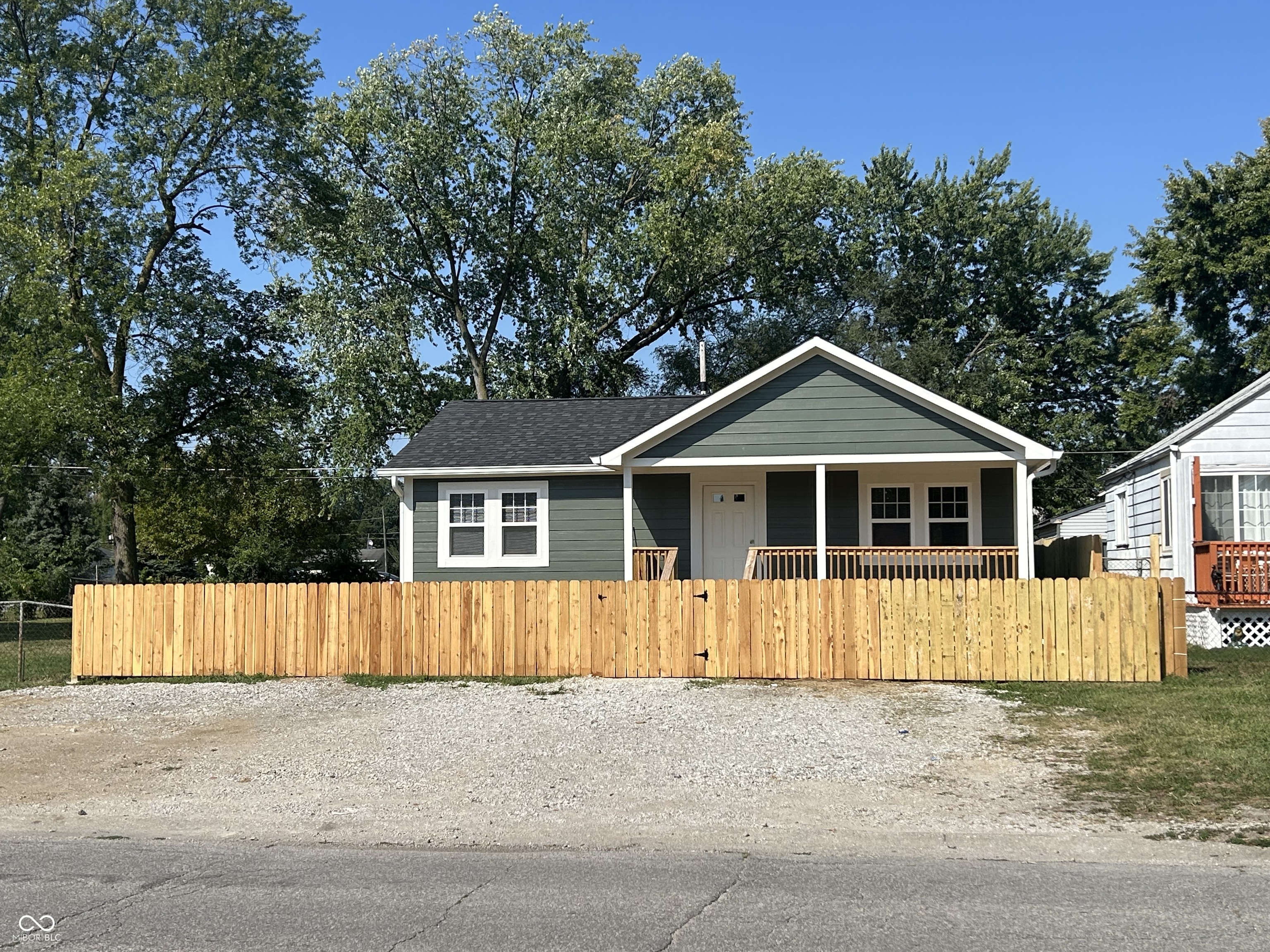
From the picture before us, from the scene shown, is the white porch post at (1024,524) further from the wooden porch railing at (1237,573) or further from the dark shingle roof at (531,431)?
the dark shingle roof at (531,431)

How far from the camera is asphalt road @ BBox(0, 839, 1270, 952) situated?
543 centimetres

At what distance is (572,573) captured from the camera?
69.8 feet

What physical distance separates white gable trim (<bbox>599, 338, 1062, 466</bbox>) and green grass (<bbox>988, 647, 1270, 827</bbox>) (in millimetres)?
4542

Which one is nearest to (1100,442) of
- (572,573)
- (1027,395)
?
(1027,395)

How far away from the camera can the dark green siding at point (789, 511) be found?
69.8 ft

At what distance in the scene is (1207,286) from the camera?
36031 millimetres

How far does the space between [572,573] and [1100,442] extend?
2845 cm

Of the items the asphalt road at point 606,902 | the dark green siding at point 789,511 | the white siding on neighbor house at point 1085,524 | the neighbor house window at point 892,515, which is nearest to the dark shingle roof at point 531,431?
the dark green siding at point 789,511

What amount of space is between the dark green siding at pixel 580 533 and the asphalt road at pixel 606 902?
45.0 ft

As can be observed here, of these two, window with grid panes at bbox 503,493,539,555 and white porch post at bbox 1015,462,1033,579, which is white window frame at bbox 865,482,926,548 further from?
window with grid panes at bbox 503,493,539,555

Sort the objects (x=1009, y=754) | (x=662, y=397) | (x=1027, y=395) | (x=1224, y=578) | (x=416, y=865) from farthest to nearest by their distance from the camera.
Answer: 1. (x=1027, y=395)
2. (x=662, y=397)
3. (x=1224, y=578)
4. (x=1009, y=754)
5. (x=416, y=865)

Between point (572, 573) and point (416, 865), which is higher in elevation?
point (572, 573)

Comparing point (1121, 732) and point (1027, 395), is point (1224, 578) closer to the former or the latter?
point (1121, 732)

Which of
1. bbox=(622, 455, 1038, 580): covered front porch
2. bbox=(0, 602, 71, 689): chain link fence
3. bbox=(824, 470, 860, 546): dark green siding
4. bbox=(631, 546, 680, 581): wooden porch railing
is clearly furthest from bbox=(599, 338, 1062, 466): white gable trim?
bbox=(0, 602, 71, 689): chain link fence
